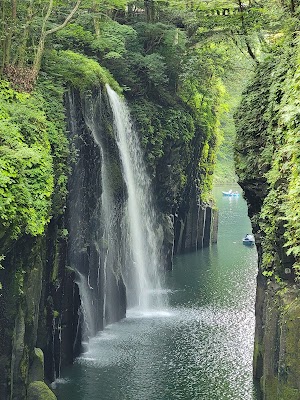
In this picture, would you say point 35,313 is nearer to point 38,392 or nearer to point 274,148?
point 38,392

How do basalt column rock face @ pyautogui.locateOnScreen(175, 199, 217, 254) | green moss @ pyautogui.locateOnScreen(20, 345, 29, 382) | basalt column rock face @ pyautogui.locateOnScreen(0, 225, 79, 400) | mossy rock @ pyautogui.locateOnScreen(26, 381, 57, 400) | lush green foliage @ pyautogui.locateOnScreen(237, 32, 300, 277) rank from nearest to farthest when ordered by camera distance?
lush green foliage @ pyautogui.locateOnScreen(237, 32, 300, 277) < basalt column rock face @ pyautogui.locateOnScreen(0, 225, 79, 400) < green moss @ pyautogui.locateOnScreen(20, 345, 29, 382) < mossy rock @ pyautogui.locateOnScreen(26, 381, 57, 400) < basalt column rock face @ pyautogui.locateOnScreen(175, 199, 217, 254)

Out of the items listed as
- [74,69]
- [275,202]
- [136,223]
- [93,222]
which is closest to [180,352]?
[93,222]

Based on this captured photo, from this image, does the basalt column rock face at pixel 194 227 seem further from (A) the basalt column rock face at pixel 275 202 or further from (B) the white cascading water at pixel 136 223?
(A) the basalt column rock face at pixel 275 202

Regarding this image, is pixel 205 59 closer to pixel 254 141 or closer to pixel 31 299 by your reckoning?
pixel 254 141

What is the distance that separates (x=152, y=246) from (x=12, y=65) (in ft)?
46.0

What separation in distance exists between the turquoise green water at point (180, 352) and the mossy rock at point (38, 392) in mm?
1949

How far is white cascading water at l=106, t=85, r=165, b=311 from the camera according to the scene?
26.5m

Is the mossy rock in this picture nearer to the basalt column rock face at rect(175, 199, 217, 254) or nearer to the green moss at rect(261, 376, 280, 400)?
the green moss at rect(261, 376, 280, 400)

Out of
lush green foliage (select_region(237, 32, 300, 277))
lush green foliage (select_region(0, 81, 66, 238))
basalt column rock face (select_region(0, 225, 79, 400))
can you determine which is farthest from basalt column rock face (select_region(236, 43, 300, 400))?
basalt column rock face (select_region(0, 225, 79, 400))

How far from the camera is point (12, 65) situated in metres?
18.7

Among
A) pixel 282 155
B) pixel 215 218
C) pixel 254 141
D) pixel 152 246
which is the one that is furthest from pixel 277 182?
pixel 215 218

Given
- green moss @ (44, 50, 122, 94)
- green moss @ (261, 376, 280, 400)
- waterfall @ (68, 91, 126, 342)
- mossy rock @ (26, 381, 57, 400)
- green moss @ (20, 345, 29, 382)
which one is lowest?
mossy rock @ (26, 381, 57, 400)

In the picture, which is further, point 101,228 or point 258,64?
point 101,228

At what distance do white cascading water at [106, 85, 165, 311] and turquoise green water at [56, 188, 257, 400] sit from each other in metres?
1.01
